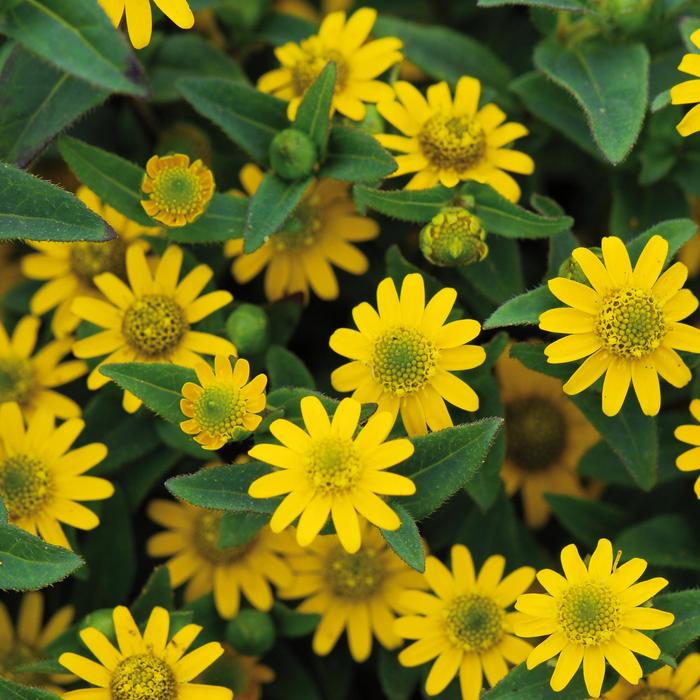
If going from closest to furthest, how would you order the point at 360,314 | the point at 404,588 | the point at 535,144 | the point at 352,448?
the point at 352,448
the point at 360,314
the point at 404,588
the point at 535,144

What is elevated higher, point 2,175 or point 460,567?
point 2,175

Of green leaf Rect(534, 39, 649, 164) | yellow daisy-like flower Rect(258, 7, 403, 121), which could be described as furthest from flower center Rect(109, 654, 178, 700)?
green leaf Rect(534, 39, 649, 164)

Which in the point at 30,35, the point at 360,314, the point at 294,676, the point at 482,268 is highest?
the point at 30,35

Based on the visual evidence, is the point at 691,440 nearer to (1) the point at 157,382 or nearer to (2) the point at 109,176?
(1) the point at 157,382

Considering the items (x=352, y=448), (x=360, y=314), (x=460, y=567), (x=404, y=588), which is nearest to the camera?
(x=352, y=448)

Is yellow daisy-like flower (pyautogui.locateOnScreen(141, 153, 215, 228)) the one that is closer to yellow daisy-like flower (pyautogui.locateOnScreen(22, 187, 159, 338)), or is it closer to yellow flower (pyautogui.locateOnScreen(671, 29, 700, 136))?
yellow daisy-like flower (pyautogui.locateOnScreen(22, 187, 159, 338))

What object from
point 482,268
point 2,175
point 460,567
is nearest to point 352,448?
point 460,567

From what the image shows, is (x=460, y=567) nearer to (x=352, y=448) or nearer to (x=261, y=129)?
(x=352, y=448)
